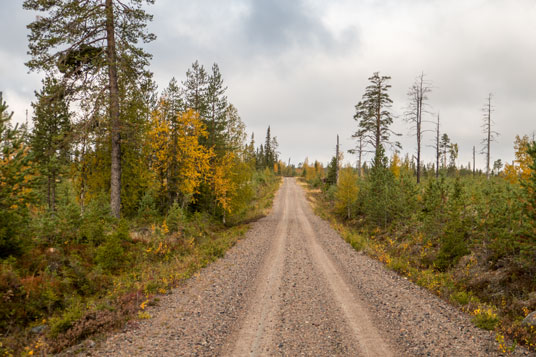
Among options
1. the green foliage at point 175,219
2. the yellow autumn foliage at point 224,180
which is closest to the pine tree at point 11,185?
the green foliage at point 175,219

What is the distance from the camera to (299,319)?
7285mm

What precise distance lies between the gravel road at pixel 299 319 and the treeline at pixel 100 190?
3.60ft

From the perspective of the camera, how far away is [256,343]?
609 centimetres

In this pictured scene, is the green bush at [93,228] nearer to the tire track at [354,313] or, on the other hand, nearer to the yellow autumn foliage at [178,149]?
the yellow autumn foliage at [178,149]

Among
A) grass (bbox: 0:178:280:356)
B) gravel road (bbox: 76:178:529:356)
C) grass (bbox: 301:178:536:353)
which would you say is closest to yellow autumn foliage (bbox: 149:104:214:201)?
grass (bbox: 0:178:280:356)

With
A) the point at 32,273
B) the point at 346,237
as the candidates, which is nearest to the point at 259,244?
the point at 346,237

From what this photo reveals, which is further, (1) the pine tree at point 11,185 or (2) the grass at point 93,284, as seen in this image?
(1) the pine tree at point 11,185

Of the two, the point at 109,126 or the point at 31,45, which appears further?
the point at 109,126

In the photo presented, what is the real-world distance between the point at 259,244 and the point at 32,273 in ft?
Result: 35.9

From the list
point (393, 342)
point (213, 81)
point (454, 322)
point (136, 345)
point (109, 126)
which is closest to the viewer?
point (136, 345)

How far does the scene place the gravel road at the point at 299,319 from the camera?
588 cm

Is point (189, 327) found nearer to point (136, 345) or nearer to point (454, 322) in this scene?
point (136, 345)

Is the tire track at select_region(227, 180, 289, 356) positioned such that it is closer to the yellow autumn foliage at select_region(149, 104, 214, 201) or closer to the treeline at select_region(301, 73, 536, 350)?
the treeline at select_region(301, 73, 536, 350)

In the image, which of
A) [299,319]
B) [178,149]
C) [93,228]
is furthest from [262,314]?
[178,149]
